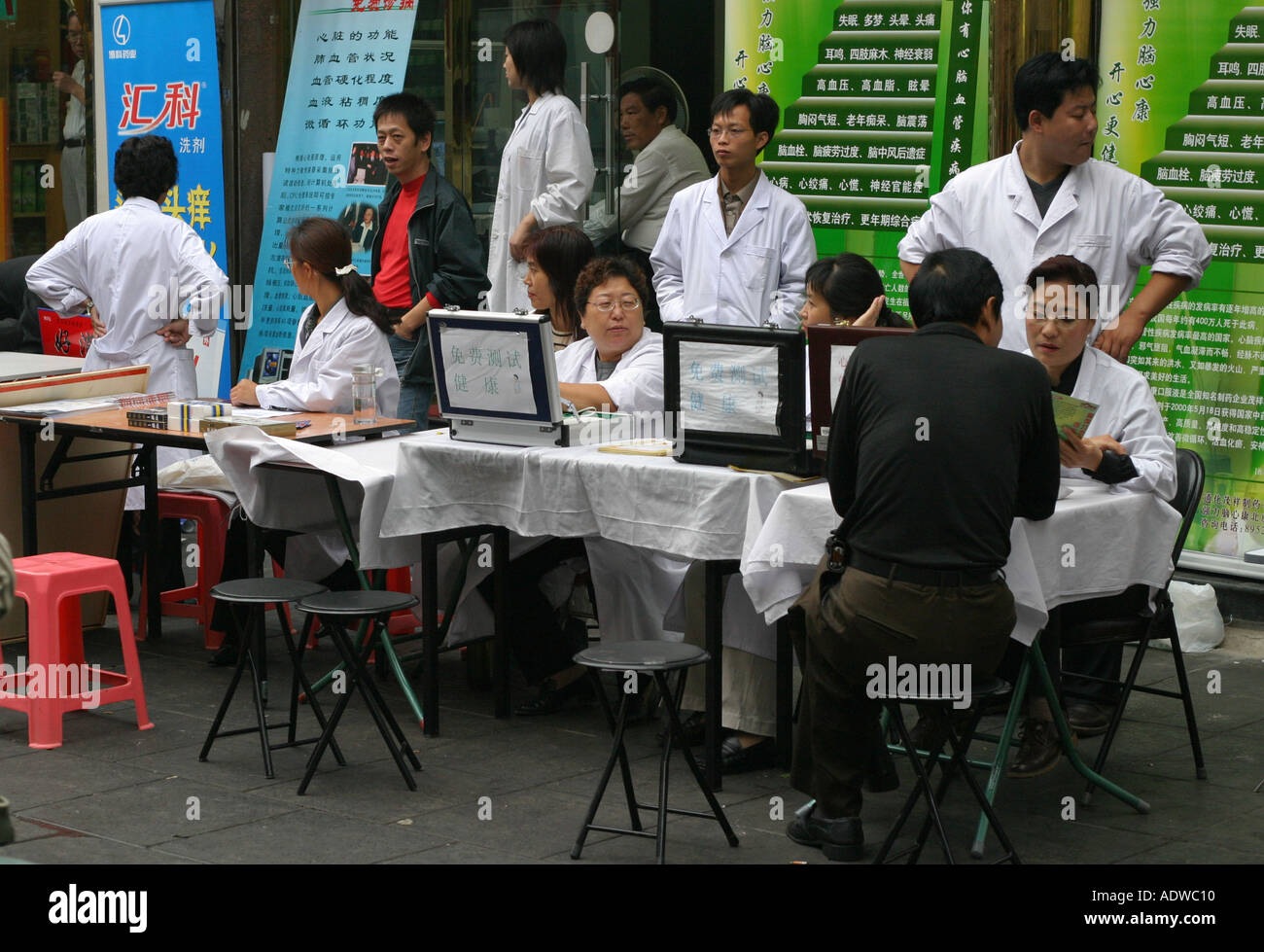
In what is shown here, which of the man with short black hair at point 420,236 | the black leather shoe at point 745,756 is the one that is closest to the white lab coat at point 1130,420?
the black leather shoe at point 745,756

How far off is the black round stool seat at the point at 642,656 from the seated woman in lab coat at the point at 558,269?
2114 millimetres

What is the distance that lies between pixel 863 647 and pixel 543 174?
4113 millimetres

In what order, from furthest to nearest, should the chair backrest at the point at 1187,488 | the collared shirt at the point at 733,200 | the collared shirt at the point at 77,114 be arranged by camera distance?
the collared shirt at the point at 77,114 → the collared shirt at the point at 733,200 → the chair backrest at the point at 1187,488

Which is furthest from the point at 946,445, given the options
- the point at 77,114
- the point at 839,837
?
the point at 77,114

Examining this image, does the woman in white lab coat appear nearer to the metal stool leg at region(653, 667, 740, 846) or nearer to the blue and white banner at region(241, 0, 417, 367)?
the blue and white banner at region(241, 0, 417, 367)

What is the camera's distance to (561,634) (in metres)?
6.20

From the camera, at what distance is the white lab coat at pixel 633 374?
6.26 meters

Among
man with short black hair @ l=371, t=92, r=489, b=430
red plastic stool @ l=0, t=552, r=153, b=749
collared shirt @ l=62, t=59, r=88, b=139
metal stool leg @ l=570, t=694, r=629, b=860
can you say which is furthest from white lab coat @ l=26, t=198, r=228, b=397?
collared shirt @ l=62, t=59, r=88, b=139

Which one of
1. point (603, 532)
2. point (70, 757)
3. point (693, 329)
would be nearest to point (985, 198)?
point (693, 329)

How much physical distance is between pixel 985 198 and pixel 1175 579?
2019 mm

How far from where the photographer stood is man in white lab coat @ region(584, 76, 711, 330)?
27.3ft

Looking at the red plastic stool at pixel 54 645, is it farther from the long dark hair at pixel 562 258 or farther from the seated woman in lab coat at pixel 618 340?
the long dark hair at pixel 562 258
